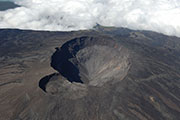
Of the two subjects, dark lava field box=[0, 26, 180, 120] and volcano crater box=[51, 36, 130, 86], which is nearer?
dark lava field box=[0, 26, 180, 120]

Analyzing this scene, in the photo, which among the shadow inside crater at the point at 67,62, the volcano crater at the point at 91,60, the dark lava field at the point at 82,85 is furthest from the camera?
the volcano crater at the point at 91,60

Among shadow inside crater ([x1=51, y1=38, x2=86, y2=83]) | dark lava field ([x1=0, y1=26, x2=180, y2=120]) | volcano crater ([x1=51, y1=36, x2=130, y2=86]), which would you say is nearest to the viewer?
dark lava field ([x1=0, y1=26, x2=180, y2=120])

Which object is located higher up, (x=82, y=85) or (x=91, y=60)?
(x=82, y=85)

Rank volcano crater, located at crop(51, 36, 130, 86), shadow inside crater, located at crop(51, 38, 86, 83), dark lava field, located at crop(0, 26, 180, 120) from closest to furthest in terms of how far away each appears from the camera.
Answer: dark lava field, located at crop(0, 26, 180, 120)
shadow inside crater, located at crop(51, 38, 86, 83)
volcano crater, located at crop(51, 36, 130, 86)

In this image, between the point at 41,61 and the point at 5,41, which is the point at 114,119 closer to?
the point at 41,61

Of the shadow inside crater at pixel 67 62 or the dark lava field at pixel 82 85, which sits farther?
the shadow inside crater at pixel 67 62

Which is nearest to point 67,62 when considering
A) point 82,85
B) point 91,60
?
point 91,60

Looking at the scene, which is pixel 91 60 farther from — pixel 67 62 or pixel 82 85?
pixel 82 85

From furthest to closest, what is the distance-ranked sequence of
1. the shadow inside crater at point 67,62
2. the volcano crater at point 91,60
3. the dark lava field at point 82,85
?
the volcano crater at point 91,60, the shadow inside crater at point 67,62, the dark lava field at point 82,85
